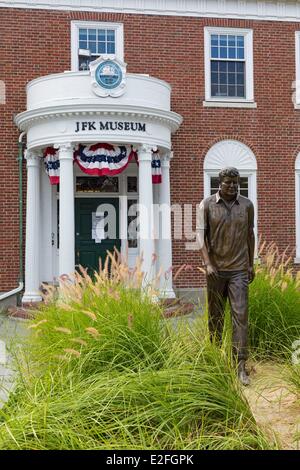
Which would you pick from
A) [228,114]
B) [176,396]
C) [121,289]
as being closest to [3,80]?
[228,114]

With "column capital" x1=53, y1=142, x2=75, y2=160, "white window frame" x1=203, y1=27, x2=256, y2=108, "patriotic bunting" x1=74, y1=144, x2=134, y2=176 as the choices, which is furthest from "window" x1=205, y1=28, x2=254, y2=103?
"column capital" x1=53, y1=142, x2=75, y2=160

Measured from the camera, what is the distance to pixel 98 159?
42.6 ft

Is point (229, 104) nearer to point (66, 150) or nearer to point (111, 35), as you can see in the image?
point (111, 35)

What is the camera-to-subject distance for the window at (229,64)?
51.0 feet

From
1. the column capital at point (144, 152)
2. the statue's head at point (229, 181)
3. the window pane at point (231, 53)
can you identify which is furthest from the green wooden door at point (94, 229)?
the statue's head at point (229, 181)

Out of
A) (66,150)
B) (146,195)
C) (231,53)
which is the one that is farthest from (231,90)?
(66,150)

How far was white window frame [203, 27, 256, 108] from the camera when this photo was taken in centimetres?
1541

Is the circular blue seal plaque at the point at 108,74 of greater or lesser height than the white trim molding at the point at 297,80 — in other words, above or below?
below

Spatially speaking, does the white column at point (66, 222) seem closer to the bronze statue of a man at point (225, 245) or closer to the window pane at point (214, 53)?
the window pane at point (214, 53)

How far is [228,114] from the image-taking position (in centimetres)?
1548

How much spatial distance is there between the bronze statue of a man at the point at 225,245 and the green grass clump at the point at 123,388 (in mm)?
642

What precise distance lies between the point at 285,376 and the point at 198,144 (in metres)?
10.7

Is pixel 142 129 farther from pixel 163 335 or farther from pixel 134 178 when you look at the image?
pixel 163 335

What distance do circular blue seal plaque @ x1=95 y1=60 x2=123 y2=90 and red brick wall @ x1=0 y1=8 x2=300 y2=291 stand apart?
2326 mm
